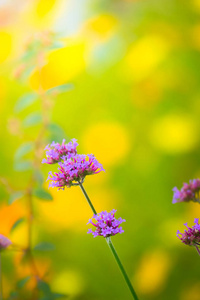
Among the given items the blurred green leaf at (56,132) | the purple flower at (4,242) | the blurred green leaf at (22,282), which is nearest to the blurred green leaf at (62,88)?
the blurred green leaf at (56,132)

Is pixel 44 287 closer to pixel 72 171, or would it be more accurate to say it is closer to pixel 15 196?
pixel 15 196

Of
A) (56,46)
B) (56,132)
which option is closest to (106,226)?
(56,132)

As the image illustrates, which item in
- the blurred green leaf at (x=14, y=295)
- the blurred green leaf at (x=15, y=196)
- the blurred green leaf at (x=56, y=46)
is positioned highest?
the blurred green leaf at (x=56, y=46)

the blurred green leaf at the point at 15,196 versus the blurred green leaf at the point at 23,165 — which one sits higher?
the blurred green leaf at the point at 23,165

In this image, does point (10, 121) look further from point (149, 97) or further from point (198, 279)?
point (198, 279)

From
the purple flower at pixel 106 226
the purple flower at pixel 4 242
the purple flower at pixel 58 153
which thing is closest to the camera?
the purple flower at pixel 106 226

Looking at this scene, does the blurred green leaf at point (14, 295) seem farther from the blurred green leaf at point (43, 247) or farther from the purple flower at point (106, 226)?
the purple flower at point (106, 226)

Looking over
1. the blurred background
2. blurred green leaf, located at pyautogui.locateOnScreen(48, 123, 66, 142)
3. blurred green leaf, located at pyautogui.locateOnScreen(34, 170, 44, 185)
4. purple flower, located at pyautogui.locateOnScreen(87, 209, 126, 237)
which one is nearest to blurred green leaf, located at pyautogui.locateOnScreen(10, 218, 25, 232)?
the blurred background
